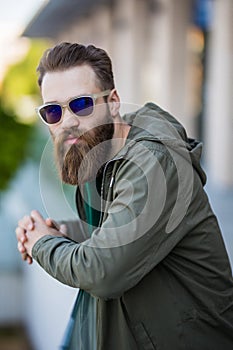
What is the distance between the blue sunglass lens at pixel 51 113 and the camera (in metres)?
2.22

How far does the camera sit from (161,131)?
7.18 ft

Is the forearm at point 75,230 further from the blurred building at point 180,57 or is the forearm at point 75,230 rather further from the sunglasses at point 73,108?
the blurred building at point 180,57

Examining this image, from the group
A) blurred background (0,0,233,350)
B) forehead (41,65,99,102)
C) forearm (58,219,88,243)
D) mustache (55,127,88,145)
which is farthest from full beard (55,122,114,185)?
blurred background (0,0,233,350)

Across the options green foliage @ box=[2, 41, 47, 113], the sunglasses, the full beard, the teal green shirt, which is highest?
the sunglasses

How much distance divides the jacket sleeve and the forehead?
255 mm

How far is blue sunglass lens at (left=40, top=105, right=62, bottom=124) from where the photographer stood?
2.22 metres

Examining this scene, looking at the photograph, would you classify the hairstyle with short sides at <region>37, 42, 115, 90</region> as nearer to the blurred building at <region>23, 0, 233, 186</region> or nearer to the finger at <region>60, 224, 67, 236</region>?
the finger at <region>60, 224, 67, 236</region>

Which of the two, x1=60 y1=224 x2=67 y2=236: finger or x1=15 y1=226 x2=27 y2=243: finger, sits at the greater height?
x1=15 y1=226 x2=27 y2=243: finger

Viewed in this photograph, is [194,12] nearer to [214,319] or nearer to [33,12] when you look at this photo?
[33,12]

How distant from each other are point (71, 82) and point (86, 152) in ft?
0.71

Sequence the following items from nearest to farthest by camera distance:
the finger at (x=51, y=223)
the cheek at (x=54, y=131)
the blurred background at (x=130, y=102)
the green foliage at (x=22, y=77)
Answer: the cheek at (x=54, y=131) → the finger at (x=51, y=223) → the blurred background at (x=130, y=102) → the green foliage at (x=22, y=77)

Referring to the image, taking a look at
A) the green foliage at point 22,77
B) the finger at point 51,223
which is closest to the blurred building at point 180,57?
the finger at point 51,223

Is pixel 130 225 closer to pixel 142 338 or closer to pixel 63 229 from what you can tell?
pixel 142 338

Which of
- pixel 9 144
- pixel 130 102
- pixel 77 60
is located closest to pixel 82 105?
pixel 77 60
